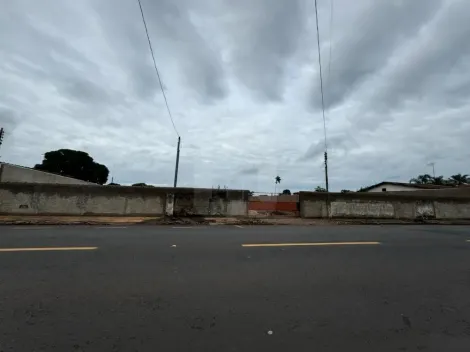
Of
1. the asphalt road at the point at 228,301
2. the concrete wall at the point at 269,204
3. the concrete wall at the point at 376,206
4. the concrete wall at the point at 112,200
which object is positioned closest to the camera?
the asphalt road at the point at 228,301

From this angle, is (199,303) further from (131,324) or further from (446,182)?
(446,182)

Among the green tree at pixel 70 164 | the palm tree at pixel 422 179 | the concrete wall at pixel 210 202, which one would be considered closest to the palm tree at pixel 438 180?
the palm tree at pixel 422 179

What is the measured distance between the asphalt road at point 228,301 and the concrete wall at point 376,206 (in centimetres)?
1098

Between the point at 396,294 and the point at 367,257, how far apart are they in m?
2.22

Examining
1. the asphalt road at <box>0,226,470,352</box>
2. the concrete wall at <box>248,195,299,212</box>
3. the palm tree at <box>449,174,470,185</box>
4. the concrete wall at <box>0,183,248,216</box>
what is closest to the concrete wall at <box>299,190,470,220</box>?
the concrete wall at <box>248,195,299,212</box>

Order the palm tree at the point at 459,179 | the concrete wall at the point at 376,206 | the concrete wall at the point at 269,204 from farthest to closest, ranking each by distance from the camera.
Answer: the palm tree at the point at 459,179, the concrete wall at the point at 269,204, the concrete wall at the point at 376,206

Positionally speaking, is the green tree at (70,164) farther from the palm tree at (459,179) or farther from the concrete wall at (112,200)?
the palm tree at (459,179)

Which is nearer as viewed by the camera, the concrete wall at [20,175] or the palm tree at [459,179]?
the concrete wall at [20,175]

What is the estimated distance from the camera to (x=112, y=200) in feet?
50.4

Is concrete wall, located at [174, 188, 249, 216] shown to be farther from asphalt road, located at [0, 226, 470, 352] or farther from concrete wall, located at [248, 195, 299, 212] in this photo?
asphalt road, located at [0, 226, 470, 352]

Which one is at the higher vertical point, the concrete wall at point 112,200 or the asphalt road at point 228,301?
the concrete wall at point 112,200

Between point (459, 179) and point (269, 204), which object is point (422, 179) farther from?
point (269, 204)

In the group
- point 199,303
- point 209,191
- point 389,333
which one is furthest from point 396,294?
point 209,191

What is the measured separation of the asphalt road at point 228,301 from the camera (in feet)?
8.45
